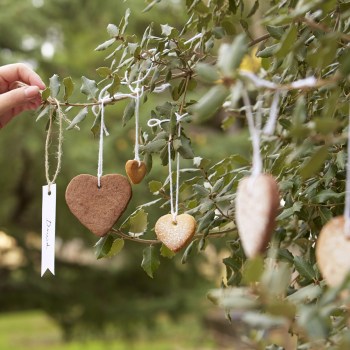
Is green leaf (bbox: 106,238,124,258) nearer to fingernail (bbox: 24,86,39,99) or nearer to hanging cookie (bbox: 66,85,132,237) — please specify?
hanging cookie (bbox: 66,85,132,237)

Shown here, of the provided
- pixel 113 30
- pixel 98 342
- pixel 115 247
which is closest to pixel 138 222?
pixel 115 247

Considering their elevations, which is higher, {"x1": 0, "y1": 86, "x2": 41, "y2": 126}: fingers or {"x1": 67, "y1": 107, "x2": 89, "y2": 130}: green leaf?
{"x1": 0, "y1": 86, "x2": 41, "y2": 126}: fingers

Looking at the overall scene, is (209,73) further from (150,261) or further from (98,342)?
(98,342)

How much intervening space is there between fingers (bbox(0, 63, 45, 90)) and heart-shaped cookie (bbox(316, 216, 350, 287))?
0.59 m

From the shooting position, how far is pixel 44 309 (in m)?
5.38

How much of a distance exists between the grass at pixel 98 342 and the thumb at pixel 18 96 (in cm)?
611

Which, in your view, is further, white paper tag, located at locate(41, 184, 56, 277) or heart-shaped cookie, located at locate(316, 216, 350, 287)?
white paper tag, located at locate(41, 184, 56, 277)

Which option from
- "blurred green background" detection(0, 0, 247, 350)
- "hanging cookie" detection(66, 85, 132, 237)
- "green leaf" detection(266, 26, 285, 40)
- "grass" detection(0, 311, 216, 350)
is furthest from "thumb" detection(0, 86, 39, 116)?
"grass" detection(0, 311, 216, 350)

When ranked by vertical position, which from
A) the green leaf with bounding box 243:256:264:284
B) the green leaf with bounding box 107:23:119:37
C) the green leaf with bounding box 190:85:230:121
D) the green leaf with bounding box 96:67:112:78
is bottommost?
the green leaf with bounding box 243:256:264:284

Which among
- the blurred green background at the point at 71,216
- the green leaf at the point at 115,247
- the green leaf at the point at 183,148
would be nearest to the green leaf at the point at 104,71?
→ the green leaf at the point at 183,148

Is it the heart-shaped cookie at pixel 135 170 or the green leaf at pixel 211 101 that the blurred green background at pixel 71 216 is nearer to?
the heart-shaped cookie at pixel 135 170

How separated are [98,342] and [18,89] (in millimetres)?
7244

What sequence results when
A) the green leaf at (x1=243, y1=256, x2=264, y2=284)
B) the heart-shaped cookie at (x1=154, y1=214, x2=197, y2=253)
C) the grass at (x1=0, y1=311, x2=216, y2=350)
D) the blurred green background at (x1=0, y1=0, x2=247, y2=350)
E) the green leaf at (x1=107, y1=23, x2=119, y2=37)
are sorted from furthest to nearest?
the grass at (x1=0, y1=311, x2=216, y2=350) → the blurred green background at (x1=0, y1=0, x2=247, y2=350) → the green leaf at (x1=107, y1=23, x2=119, y2=37) → the heart-shaped cookie at (x1=154, y1=214, x2=197, y2=253) → the green leaf at (x1=243, y1=256, x2=264, y2=284)

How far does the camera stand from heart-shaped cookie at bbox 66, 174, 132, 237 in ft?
2.99
